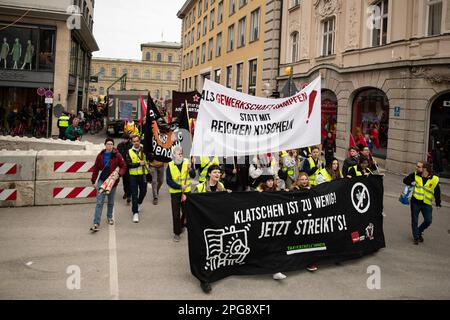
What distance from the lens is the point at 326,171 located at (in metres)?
9.12

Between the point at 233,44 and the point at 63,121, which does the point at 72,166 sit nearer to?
the point at 63,121

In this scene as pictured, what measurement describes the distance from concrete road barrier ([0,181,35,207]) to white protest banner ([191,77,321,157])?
18.2 feet

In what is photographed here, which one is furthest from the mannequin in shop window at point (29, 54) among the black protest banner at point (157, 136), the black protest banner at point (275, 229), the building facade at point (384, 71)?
the black protest banner at point (275, 229)

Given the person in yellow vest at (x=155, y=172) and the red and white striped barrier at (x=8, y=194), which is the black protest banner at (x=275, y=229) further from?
the red and white striped barrier at (x=8, y=194)

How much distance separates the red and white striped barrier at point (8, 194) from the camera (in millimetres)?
9570

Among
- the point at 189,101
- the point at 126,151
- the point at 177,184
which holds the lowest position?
the point at 177,184

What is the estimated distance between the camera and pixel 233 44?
3569 centimetres

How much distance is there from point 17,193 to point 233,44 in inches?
1127

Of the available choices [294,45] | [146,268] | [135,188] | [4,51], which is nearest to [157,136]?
[135,188]

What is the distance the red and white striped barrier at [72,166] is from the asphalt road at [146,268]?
56.1 inches
